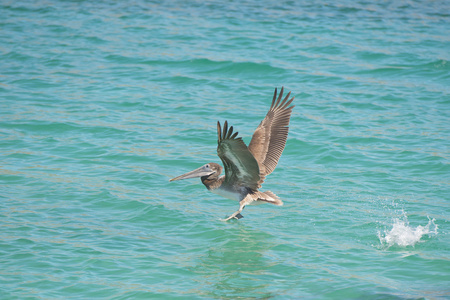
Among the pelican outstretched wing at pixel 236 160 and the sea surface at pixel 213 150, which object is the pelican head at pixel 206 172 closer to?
the pelican outstretched wing at pixel 236 160

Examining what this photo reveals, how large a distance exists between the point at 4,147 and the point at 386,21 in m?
11.8

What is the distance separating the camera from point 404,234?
7.51 metres

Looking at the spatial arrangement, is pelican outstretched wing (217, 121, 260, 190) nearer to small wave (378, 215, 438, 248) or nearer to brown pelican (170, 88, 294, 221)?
brown pelican (170, 88, 294, 221)

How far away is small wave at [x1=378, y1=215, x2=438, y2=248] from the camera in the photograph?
7420 mm

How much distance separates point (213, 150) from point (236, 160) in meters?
→ 3.09

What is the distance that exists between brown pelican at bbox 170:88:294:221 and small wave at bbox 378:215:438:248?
1.41 meters

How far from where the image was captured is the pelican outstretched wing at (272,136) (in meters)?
8.10

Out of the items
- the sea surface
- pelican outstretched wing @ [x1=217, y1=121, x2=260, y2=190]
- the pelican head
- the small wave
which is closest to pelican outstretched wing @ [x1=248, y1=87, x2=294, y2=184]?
pelican outstretched wing @ [x1=217, y1=121, x2=260, y2=190]

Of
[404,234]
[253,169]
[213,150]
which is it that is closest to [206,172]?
[253,169]

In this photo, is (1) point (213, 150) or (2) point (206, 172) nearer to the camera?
(2) point (206, 172)

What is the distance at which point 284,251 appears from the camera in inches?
287

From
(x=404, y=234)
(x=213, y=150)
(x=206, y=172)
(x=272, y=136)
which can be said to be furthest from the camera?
(x=213, y=150)

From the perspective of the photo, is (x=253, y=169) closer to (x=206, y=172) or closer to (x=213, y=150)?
(x=206, y=172)

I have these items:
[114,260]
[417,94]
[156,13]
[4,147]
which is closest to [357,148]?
[417,94]
